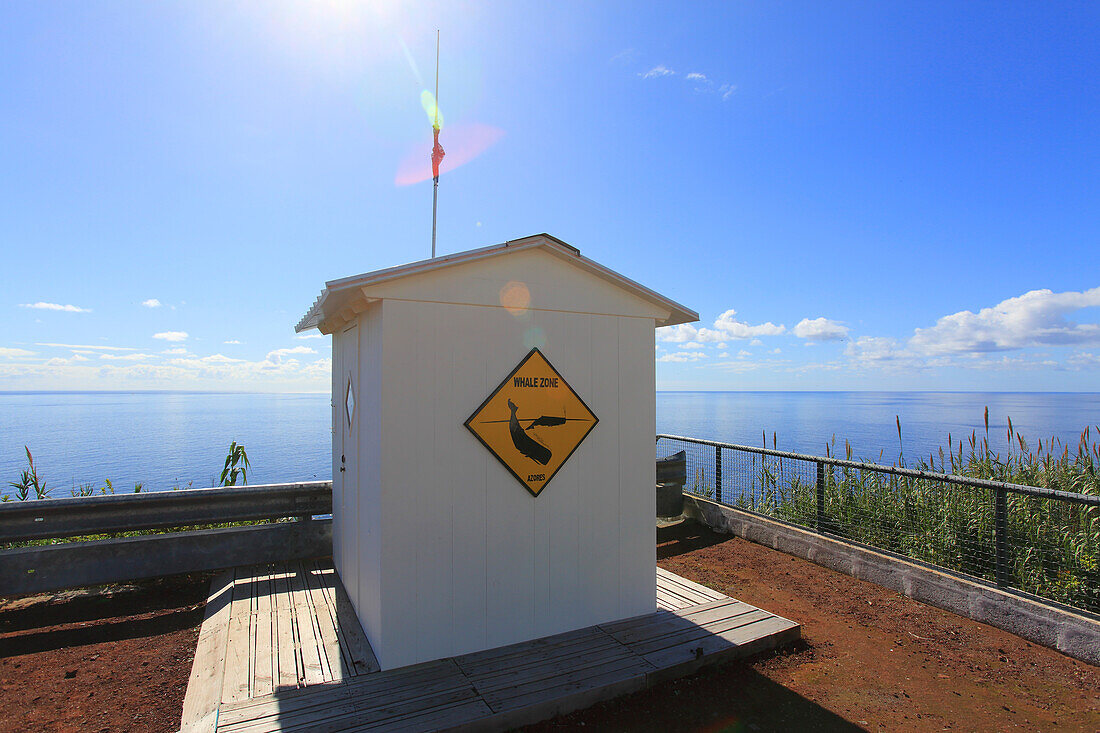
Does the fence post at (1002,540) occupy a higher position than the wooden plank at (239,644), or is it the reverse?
the fence post at (1002,540)

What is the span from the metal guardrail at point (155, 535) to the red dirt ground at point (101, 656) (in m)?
0.25

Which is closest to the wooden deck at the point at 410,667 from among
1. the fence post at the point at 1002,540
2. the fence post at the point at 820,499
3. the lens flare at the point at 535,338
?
the fence post at the point at 1002,540

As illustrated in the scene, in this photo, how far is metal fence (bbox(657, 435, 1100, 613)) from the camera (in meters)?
4.45

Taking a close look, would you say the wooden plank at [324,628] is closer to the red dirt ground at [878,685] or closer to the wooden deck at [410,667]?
the wooden deck at [410,667]

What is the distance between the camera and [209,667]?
11.5 ft

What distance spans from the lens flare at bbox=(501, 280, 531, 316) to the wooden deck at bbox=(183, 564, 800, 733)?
252 cm

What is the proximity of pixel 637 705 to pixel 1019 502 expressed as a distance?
15.1 feet

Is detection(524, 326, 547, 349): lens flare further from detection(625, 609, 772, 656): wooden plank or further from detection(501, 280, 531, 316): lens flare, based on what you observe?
detection(625, 609, 772, 656): wooden plank

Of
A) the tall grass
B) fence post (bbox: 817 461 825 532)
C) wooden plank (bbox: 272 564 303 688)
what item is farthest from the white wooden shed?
the tall grass

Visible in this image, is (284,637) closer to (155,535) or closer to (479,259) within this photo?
(155,535)

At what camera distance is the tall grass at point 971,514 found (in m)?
4.58

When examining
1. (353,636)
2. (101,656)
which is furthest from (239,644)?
(101,656)

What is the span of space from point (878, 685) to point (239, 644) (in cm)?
457

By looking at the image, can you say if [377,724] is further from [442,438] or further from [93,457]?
[93,457]
